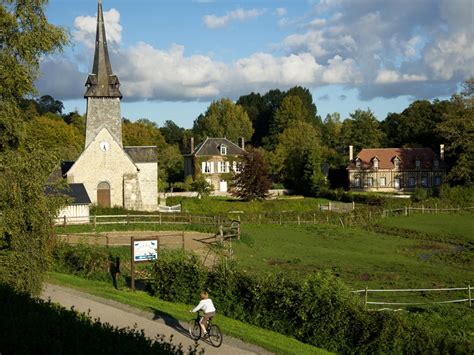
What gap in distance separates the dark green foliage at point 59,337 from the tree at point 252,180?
48546mm

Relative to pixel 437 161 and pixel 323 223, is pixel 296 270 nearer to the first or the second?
pixel 323 223

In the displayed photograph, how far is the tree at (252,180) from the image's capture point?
58938 mm

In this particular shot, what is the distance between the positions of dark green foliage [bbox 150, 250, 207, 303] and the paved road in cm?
201

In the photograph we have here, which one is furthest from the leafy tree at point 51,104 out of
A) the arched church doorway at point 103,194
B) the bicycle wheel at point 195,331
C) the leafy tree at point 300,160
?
the bicycle wheel at point 195,331

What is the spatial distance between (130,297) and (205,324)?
5791mm

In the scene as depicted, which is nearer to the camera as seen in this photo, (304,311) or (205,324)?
(205,324)

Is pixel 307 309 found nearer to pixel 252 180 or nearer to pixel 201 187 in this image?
pixel 252 180

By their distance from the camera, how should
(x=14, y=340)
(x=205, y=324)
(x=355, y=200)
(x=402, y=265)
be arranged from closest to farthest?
(x=14, y=340), (x=205, y=324), (x=402, y=265), (x=355, y=200)

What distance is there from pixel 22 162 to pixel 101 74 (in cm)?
3566

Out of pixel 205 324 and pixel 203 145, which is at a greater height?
pixel 203 145

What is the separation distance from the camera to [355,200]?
62.0m

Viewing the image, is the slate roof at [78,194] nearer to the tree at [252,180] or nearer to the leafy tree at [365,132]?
the tree at [252,180]

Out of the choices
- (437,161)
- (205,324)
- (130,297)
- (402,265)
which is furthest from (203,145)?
(205,324)

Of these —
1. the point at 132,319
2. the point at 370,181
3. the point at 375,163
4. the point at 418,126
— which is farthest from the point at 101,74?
the point at 418,126
